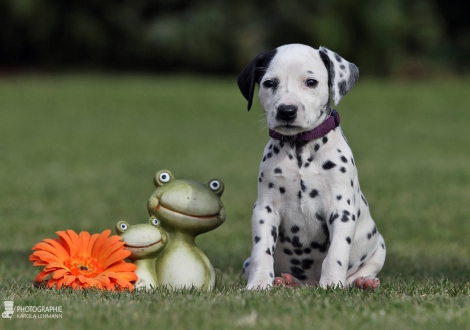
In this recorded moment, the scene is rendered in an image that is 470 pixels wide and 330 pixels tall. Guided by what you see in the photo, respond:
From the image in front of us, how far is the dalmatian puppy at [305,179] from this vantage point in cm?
518

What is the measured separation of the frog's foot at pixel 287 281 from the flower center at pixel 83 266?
1.27 meters

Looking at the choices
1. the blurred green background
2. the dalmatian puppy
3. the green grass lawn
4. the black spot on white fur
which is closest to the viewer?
the green grass lawn

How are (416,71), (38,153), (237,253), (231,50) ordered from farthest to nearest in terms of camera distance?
(416,71) → (231,50) → (38,153) → (237,253)

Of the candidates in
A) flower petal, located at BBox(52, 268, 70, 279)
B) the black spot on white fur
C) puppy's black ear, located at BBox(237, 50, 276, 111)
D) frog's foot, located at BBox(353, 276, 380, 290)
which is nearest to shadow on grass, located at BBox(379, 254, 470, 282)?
frog's foot, located at BBox(353, 276, 380, 290)

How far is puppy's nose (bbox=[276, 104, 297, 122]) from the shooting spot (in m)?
5.07

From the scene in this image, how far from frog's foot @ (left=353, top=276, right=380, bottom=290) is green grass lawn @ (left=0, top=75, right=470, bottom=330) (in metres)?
0.10

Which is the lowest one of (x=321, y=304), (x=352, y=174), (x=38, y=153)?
(x=38, y=153)

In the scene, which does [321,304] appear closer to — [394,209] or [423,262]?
[423,262]

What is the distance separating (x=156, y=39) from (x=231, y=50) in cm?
356

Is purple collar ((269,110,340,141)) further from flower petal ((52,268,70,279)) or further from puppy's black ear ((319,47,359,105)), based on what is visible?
flower petal ((52,268,70,279))

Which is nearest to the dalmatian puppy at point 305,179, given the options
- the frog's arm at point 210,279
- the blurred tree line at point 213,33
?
the frog's arm at point 210,279

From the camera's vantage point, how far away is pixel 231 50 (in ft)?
113

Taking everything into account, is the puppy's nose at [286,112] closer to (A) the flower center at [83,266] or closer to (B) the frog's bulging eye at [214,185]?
(B) the frog's bulging eye at [214,185]

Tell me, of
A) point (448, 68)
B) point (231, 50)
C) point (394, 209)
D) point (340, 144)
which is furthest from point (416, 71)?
point (340, 144)
